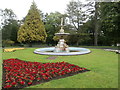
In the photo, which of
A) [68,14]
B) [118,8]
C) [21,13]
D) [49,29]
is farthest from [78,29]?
[21,13]

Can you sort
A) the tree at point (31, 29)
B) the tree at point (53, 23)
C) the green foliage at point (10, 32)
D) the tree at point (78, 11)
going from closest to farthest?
the tree at point (31, 29) < the tree at point (78, 11) < the tree at point (53, 23) < the green foliage at point (10, 32)

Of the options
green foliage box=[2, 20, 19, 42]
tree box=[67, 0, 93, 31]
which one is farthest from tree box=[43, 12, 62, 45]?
green foliage box=[2, 20, 19, 42]

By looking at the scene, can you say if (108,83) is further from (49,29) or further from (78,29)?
(49,29)

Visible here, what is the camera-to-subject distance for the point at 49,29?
112 feet

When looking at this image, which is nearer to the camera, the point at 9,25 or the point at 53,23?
the point at 53,23

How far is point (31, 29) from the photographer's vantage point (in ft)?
87.5

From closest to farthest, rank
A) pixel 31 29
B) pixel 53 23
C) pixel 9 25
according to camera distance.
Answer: pixel 31 29 < pixel 53 23 < pixel 9 25

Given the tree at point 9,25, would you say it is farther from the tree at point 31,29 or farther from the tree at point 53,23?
the tree at point 53,23

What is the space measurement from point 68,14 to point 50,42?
1156 cm

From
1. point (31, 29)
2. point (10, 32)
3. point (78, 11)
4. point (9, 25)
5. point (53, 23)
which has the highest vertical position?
point (78, 11)

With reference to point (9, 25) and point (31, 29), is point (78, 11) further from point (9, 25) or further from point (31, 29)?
point (9, 25)

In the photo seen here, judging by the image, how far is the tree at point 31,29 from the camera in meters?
26.4

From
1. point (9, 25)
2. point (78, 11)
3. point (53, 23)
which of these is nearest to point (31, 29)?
point (53, 23)

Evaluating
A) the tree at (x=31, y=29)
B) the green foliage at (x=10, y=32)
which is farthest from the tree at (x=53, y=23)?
the green foliage at (x=10, y=32)
